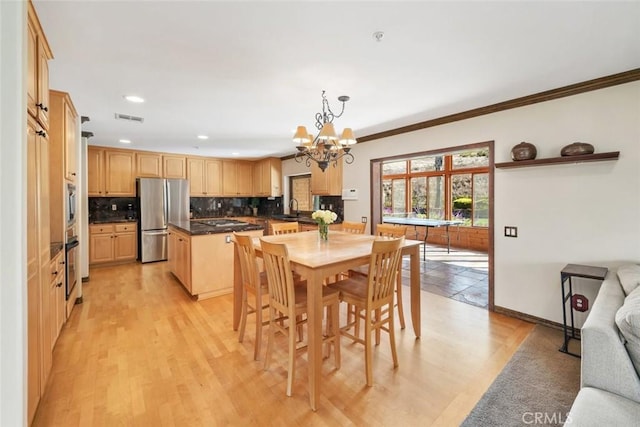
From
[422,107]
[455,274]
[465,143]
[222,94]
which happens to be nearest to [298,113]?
[222,94]

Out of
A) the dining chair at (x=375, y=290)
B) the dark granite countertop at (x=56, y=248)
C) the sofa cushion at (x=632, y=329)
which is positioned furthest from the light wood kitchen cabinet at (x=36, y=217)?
the sofa cushion at (x=632, y=329)

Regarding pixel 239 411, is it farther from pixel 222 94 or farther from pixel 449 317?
pixel 222 94

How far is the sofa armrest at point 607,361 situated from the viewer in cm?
133

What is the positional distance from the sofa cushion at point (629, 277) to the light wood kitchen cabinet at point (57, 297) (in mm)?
4066

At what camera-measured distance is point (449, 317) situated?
309 centimetres

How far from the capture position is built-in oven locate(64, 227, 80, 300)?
2.89 metres

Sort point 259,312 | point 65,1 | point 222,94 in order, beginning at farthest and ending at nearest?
1. point 222,94
2. point 259,312
3. point 65,1

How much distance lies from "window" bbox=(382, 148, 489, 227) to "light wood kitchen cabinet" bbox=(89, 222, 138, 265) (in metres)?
5.45

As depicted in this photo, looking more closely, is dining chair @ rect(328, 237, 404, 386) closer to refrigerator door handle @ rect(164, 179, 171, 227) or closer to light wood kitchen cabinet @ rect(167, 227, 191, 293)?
light wood kitchen cabinet @ rect(167, 227, 191, 293)

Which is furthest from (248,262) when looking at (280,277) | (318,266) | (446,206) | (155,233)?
(446,206)

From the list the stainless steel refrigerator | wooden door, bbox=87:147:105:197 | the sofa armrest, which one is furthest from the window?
wooden door, bbox=87:147:105:197

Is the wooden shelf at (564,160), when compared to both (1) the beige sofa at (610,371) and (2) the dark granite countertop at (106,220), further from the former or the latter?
(2) the dark granite countertop at (106,220)

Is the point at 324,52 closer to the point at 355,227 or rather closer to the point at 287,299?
the point at 287,299

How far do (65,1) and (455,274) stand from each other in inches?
211
